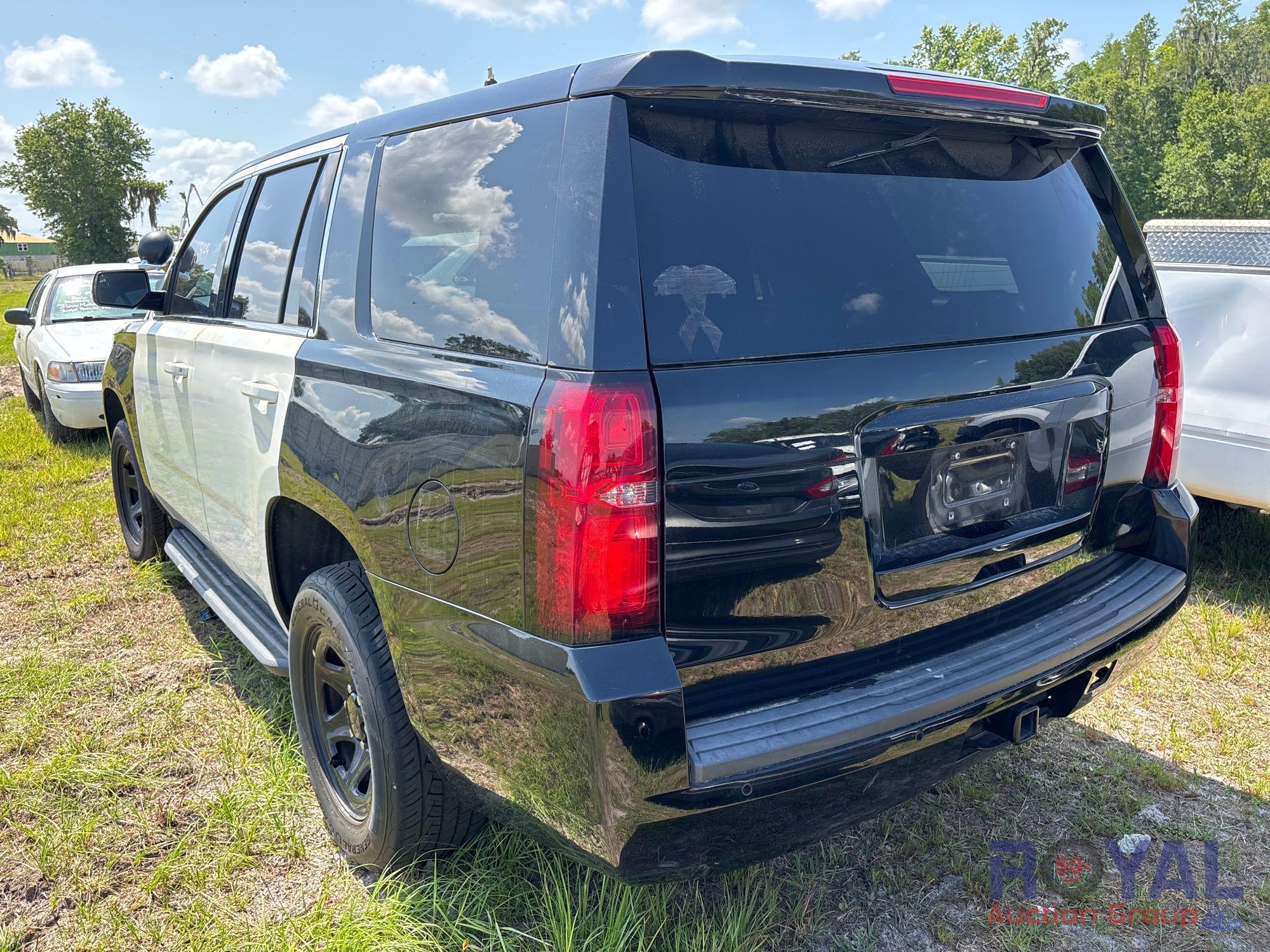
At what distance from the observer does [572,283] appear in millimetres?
1735

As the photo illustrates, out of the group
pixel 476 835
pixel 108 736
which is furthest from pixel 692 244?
pixel 108 736

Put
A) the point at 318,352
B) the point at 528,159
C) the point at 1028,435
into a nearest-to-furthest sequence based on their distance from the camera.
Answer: the point at 528,159 < the point at 1028,435 < the point at 318,352

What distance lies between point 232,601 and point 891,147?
270 cm

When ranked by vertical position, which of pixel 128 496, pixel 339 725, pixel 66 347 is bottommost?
pixel 339 725

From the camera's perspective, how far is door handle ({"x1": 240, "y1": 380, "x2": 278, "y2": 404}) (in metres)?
2.71

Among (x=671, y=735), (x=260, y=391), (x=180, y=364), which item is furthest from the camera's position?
(x=180, y=364)

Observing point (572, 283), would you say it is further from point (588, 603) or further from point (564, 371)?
point (588, 603)

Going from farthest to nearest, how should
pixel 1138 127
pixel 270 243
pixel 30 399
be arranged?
pixel 1138 127, pixel 30 399, pixel 270 243

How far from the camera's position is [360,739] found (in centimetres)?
251

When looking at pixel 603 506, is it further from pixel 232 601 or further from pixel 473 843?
pixel 232 601

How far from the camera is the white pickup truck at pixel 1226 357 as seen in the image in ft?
14.5

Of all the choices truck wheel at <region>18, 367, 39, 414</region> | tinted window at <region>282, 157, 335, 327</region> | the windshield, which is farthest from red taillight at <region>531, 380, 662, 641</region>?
truck wheel at <region>18, 367, 39, 414</region>

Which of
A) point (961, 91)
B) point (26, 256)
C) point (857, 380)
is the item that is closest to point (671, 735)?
point (857, 380)

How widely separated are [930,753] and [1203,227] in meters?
4.19
